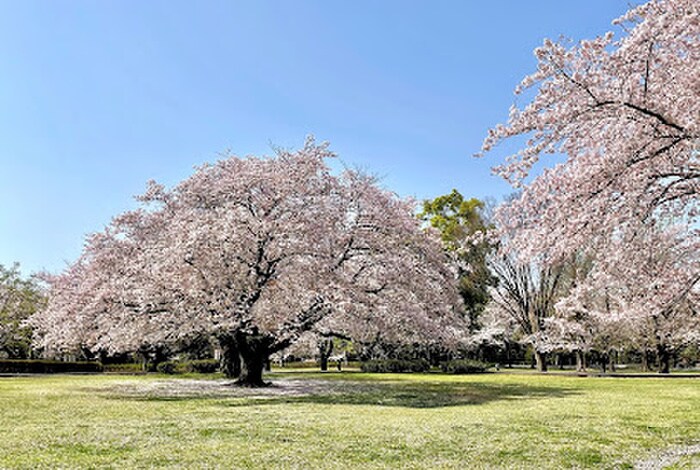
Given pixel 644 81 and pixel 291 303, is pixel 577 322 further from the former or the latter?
pixel 644 81

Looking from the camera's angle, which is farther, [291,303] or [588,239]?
[291,303]

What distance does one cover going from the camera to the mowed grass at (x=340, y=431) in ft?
28.4

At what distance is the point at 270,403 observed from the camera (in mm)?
17828

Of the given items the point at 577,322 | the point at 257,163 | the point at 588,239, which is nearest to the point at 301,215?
the point at 257,163

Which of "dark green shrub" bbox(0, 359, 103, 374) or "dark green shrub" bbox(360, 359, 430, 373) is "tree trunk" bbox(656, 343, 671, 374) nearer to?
"dark green shrub" bbox(360, 359, 430, 373)

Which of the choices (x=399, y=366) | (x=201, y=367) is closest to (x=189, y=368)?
(x=201, y=367)

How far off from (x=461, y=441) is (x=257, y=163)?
54.5 feet

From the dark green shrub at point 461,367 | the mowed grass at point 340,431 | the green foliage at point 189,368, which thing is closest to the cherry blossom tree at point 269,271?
the mowed grass at point 340,431

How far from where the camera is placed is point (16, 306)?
5025 centimetres

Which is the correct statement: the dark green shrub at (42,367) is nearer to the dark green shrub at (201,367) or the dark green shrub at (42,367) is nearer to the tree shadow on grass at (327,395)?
the dark green shrub at (201,367)

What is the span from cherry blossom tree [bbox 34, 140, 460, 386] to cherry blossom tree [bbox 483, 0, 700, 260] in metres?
11.5

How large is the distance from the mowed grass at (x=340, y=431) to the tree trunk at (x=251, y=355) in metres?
4.72

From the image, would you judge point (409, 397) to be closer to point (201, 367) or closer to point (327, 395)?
point (327, 395)

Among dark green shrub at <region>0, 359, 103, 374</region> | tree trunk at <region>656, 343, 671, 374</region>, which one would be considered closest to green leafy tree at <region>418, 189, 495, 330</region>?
tree trunk at <region>656, 343, 671, 374</region>
